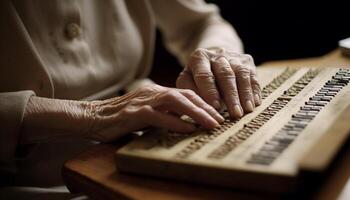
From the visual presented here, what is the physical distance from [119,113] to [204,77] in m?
0.17

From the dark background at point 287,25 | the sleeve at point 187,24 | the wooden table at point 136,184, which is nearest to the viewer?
the wooden table at point 136,184

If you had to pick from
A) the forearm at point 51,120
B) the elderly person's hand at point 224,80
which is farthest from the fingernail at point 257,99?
the forearm at point 51,120

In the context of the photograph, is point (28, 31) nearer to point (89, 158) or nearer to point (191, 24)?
point (89, 158)

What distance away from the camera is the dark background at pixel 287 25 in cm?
168

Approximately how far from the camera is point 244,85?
721mm

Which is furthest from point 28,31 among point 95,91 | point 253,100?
point 253,100

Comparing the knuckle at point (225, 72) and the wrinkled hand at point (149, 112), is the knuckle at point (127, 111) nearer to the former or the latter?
the wrinkled hand at point (149, 112)

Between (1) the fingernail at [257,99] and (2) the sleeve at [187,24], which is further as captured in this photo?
(2) the sleeve at [187,24]

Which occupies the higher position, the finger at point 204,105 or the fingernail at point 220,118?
the finger at point 204,105

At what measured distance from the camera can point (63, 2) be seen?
2.79ft

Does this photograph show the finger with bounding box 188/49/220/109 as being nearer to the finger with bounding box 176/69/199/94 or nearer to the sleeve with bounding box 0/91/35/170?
the finger with bounding box 176/69/199/94

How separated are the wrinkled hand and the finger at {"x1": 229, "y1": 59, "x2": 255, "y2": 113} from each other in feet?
0.20

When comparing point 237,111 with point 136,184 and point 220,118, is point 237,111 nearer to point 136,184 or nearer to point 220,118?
point 220,118

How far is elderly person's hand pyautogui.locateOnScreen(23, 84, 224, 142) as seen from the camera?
621 mm
